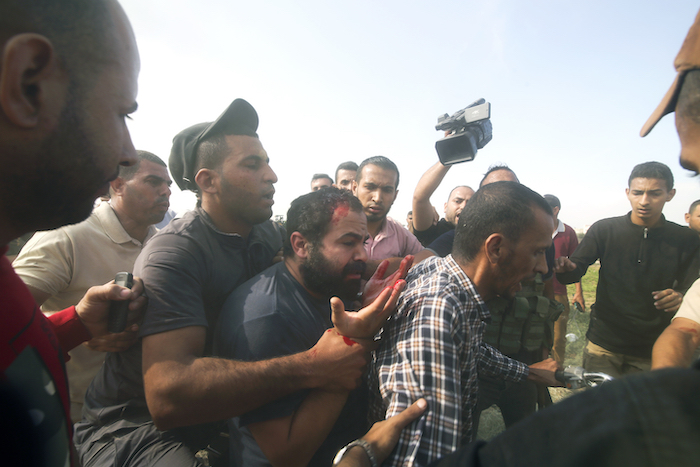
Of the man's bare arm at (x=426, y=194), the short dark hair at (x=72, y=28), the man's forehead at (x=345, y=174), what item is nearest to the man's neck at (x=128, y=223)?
the short dark hair at (x=72, y=28)

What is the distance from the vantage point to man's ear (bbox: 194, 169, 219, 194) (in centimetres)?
241

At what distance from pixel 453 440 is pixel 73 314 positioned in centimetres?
198

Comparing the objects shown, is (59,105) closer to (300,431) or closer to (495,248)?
(300,431)

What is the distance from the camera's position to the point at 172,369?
1.58m

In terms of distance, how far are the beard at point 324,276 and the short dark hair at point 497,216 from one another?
0.76 m

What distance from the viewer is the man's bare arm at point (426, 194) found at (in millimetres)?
3639

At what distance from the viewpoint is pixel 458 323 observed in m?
1.61

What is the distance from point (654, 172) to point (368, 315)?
15.9 feet

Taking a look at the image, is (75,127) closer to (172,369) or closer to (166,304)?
(166,304)

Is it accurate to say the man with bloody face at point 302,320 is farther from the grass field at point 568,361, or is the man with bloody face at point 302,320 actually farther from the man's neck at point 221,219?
the grass field at point 568,361

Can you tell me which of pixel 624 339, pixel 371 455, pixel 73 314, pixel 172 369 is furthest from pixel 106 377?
pixel 624 339

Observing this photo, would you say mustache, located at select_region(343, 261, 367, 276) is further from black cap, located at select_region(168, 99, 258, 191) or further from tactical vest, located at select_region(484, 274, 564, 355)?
tactical vest, located at select_region(484, 274, 564, 355)

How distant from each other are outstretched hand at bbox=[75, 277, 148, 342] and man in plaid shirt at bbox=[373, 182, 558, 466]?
133 cm

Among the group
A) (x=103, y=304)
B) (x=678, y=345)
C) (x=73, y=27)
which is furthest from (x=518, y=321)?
(x=73, y=27)
